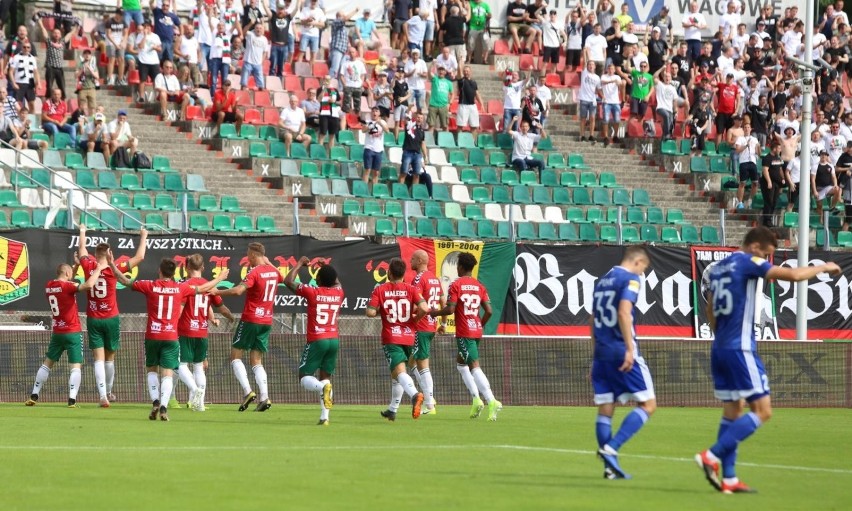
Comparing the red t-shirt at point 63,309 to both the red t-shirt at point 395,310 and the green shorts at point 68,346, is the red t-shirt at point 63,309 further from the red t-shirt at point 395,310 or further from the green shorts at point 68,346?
the red t-shirt at point 395,310

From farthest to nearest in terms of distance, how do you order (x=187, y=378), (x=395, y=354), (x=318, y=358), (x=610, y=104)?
(x=610, y=104), (x=187, y=378), (x=395, y=354), (x=318, y=358)

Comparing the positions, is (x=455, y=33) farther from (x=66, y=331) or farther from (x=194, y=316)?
(x=66, y=331)

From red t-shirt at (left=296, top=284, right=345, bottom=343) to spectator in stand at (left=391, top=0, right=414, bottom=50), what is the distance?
2145 centimetres

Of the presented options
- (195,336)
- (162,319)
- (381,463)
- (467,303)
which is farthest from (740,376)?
(195,336)

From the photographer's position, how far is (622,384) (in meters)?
13.1

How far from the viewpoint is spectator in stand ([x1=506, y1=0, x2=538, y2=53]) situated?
42.8 metres

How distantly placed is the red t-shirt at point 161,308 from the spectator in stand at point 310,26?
1851 cm

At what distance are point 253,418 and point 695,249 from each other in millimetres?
13885

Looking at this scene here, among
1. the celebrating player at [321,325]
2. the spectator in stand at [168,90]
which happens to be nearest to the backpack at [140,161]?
the spectator in stand at [168,90]

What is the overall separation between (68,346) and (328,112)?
1429 centimetres

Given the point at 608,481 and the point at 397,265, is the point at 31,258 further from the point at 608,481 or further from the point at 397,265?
the point at 608,481

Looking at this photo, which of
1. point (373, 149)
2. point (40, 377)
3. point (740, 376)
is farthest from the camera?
point (373, 149)

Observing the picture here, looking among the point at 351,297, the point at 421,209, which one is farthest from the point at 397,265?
the point at 421,209

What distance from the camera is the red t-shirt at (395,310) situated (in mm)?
19797
